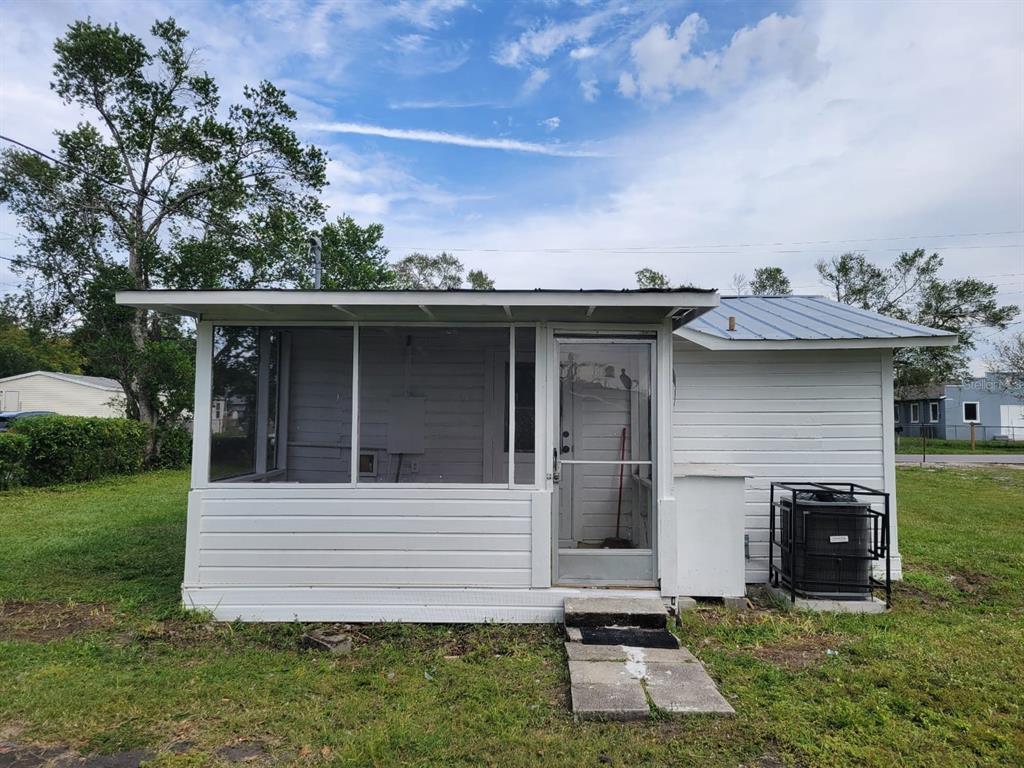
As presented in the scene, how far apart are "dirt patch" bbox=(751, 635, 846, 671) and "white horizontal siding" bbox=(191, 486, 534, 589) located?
1.64 m

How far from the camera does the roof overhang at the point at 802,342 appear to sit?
5117 millimetres

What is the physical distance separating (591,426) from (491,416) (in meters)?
0.79

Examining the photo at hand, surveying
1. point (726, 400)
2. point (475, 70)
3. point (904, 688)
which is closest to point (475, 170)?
point (475, 70)

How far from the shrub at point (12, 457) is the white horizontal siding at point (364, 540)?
8306 millimetres

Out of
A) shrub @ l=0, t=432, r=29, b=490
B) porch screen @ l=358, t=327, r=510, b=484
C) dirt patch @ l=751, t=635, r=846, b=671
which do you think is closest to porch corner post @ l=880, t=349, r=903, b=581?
dirt patch @ l=751, t=635, r=846, b=671

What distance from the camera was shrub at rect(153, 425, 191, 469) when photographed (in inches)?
564

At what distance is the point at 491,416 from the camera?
4797mm

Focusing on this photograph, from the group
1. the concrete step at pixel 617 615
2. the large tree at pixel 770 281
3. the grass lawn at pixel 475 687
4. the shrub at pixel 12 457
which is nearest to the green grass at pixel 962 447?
the large tree at pixel 770 281

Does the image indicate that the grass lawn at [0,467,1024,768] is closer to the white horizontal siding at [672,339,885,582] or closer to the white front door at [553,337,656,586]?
the white front door at [553,337,656,586]

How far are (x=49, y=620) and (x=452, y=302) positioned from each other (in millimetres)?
3670

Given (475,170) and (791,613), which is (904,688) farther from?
(475,170)

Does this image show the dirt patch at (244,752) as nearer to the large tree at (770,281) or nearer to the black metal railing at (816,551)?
the black metal railing at (816,551)

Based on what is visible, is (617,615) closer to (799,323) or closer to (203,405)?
(203,405)

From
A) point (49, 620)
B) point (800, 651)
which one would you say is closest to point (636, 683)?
point (800, 651)
